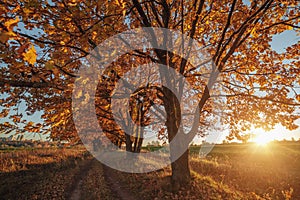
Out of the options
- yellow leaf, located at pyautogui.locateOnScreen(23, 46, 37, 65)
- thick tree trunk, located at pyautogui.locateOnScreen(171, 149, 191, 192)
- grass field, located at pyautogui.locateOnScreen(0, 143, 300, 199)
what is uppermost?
yellow leaf, located at pyautogui.locateOnScreen(23, 46, 37, 65)

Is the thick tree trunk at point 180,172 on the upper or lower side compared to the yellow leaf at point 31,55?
lower

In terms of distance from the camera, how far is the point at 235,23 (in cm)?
826

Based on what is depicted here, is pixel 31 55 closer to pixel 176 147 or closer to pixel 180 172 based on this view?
pixel 176 147

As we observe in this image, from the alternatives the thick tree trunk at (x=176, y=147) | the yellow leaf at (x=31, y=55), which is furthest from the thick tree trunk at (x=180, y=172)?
the yellow leaf at (x=31, y=55)

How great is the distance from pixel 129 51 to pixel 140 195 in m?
7.26

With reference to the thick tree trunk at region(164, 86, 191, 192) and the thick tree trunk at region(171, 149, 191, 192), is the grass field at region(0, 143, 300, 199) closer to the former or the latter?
the thick tree trunk at region(171, 149, 191, 192)

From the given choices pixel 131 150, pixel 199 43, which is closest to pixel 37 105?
pixel 199 43

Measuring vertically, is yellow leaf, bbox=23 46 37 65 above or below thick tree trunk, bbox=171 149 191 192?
above

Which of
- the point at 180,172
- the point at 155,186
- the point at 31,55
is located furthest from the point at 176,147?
the point at 31,55

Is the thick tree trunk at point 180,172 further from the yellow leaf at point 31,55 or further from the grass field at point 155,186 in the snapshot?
the yellow leaf at point 31,55

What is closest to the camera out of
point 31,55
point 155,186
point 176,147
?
point 31,55

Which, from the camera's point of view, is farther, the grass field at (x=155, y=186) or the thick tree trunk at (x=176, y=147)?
the thick tree trunk at (x=176, y=147)

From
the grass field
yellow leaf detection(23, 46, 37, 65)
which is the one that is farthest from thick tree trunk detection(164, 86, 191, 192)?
yellow leaf detection(23, 46, 37, 65)

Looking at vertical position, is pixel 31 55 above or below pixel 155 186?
above
